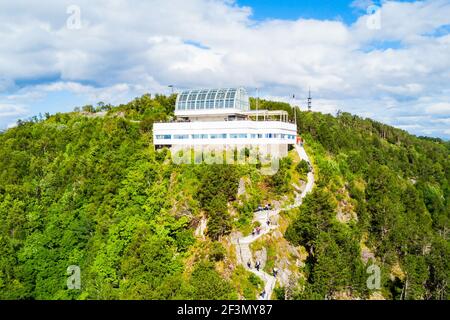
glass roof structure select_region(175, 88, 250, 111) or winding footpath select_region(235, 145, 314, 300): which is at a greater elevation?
glass roof structure select_region(175, 88, 250, 111)

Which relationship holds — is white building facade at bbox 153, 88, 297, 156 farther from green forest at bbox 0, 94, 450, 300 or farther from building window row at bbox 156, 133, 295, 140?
green forest at bbox 0, 94, 450, 300

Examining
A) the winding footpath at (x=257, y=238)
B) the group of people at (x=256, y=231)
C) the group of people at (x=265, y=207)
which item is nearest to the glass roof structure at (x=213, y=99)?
the group of people at (x=265, y=207)

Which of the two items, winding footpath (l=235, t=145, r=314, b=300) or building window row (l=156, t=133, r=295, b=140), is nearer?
winding footpath (l=235, t=145, r=314, b=300)

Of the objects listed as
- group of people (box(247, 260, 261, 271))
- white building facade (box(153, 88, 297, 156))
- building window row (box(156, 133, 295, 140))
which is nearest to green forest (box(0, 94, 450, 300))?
group of people (box(247, 260, 261, 271))

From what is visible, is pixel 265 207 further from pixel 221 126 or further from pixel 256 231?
pixel 221 126

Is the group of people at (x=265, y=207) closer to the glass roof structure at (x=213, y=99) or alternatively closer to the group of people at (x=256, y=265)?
the group of people at (x=256, y=265)
